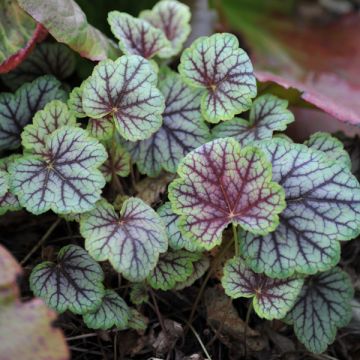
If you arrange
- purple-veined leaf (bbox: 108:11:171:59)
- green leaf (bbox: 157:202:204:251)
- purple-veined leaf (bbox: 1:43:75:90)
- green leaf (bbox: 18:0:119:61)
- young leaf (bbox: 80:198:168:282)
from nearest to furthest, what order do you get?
young leaf (bbox: 80:198:168:282) < green leaf (bbox: 157:202:204:251) < green leaf (bbox: 18:0:119:61) < purple-veined leaf (bbox: 108:11:171:59) < purple-veined leaf (bbox: 1:43:75:90)

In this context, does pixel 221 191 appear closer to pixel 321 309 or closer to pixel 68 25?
pixel 321 309

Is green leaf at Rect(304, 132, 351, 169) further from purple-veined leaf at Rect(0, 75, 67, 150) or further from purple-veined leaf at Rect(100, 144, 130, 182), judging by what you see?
purple-veined leaf at Rect(0, 75, 67, 150)

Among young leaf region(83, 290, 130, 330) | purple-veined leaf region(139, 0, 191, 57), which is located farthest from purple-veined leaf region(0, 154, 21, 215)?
purple-veined leaf region(139, 0, 191, 57)

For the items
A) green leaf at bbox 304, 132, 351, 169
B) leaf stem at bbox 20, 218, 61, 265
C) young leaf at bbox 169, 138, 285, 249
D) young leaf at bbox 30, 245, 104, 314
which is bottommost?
leaf stem at bbox 20, 218, 61, 265

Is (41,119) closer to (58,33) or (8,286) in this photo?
(58,33)

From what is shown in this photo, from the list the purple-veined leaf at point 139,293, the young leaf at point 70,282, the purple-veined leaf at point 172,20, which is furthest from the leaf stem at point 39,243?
the purple-veined leaf at point 172,20

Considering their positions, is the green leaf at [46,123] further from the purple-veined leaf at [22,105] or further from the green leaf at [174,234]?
the green leaf at [174,234]
